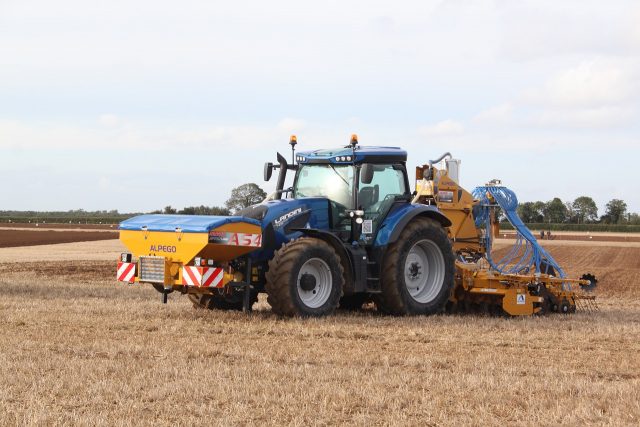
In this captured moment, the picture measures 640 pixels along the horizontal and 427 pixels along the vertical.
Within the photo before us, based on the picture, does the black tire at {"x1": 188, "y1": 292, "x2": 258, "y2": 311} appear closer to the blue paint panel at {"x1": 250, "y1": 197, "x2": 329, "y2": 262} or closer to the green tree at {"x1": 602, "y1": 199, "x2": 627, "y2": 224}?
the blue paint panel at {"x1": 250, "y1": 197, "x2": 329, "y2": 262}

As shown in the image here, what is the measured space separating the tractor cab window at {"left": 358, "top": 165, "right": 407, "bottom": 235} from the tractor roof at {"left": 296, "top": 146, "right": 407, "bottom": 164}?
137mm

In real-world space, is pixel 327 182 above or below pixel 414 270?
above

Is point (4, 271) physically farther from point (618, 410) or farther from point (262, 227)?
point (618, 410)

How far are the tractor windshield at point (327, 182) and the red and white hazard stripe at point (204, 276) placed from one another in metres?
2.15

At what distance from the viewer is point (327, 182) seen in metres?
13.5

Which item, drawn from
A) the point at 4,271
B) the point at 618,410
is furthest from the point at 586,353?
the point at 4,271

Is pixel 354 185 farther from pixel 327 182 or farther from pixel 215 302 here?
pixel 215 302

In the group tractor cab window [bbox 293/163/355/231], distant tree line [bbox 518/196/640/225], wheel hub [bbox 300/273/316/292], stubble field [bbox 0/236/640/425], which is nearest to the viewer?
stubble field [bbox 0/236/640/425]

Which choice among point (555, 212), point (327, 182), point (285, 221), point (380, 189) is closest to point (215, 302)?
point (285, 221)

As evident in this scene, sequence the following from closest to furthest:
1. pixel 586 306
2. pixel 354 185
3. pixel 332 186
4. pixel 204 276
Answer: pixel 204 276, pixel 354 185, pixel 332 186, pixel 586 306

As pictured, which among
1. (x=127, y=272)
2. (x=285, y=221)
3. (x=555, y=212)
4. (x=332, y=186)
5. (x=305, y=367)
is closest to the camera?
(x=305, y=367)

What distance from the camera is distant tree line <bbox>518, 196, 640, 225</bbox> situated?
91.1 metres

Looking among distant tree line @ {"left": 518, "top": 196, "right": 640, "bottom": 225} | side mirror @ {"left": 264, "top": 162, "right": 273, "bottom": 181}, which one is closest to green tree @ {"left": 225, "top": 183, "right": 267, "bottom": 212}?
side mirror @ {"left": 264, "top": 162, "right": 273, "bottom": 181}

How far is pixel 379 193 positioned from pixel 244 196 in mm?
2308
